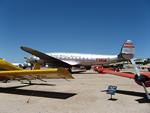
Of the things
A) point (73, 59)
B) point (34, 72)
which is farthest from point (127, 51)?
point (34, 72)

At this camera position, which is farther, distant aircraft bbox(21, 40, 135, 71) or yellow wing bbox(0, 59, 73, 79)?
distant aircraft bbox(21, 40, 135, 71)

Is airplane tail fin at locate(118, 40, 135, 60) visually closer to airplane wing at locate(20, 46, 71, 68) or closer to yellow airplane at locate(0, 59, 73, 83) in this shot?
airplane wing at locate(20, 46, 71, 68)

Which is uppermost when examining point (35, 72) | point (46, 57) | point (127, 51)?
point (127, 51)

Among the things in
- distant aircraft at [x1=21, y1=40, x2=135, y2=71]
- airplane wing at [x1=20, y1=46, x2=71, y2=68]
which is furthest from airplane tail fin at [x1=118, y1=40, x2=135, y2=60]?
airplane wing at [x1=20, y1=46, x2=71, y2=68]

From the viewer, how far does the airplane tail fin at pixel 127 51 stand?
52.9m

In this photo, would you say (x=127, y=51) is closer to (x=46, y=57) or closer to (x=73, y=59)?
(x=73, y=59)

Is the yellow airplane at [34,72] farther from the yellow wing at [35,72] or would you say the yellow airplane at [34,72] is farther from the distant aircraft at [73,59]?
the distant aircraft at [73,59]

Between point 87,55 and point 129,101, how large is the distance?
36725mm

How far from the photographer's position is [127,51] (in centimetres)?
5391

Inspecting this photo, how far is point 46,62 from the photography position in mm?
49219

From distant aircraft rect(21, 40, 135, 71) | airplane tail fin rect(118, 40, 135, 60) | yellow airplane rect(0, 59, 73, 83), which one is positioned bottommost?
yellow airplane rect(0, 59, 73, 83)

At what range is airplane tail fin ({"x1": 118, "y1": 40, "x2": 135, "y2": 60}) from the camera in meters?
52.9

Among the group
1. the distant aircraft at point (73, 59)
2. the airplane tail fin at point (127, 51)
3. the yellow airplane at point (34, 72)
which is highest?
the airplane tail fin at point (127, 51)

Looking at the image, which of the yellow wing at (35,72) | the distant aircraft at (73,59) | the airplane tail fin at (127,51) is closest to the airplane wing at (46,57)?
the distant aircraft at (73,59)
